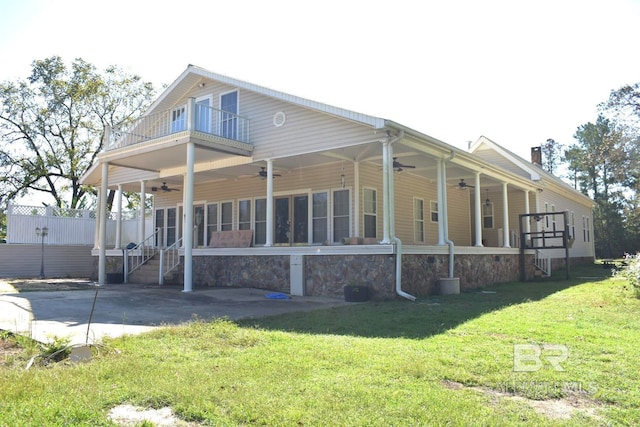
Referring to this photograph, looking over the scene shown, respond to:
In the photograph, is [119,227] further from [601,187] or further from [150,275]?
[601,187]

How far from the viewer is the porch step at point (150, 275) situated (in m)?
15.9

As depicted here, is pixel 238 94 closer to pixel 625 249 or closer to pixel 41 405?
pixel 41 405

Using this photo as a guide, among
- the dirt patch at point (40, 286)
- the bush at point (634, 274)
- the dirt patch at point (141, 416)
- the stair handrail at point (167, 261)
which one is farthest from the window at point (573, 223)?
the dirt patch at point (141, 416)

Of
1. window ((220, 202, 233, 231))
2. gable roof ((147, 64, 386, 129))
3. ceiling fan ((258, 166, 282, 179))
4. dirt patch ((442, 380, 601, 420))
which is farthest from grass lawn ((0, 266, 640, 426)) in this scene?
window ((220, 202, 233, 231))

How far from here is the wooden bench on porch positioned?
16562mm

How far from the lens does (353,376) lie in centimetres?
461

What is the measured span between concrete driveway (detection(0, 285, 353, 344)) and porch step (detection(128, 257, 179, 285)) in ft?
8.61

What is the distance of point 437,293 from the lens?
41.2 feet

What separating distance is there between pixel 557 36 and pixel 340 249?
646 cm

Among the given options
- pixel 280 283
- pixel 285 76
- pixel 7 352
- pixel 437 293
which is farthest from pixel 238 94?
pixel 7 352

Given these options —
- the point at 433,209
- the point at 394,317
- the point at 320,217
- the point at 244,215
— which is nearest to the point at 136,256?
the point at 244,215

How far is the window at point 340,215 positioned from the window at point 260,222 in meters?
2.94

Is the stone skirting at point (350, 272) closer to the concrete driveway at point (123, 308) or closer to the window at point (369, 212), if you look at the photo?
the concrete driveway at point (123, 308)

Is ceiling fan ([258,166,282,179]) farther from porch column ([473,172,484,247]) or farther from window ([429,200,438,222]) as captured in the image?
porch column ([473,172,484,247])
